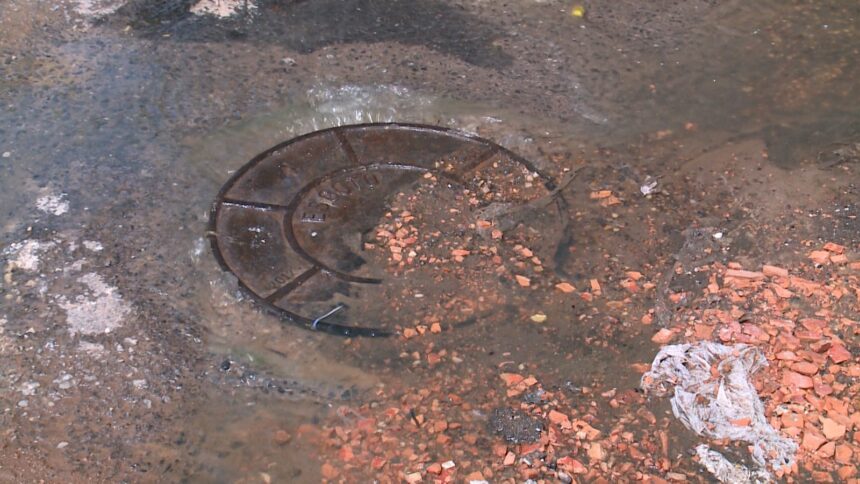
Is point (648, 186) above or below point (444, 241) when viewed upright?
above

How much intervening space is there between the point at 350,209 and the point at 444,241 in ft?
1.43

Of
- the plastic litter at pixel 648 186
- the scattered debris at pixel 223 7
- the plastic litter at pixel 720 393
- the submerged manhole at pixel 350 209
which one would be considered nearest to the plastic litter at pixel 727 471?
the plastic litter at pixel 720 393

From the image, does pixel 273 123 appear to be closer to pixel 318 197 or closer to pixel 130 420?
pixel 318 197

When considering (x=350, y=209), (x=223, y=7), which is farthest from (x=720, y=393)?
(x=223, y=7)

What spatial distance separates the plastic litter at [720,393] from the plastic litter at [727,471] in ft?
0.04

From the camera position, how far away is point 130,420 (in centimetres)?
274

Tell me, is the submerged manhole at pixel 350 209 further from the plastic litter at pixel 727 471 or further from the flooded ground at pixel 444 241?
the plastic litter at pixel 727 471

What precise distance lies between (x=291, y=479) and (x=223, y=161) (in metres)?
1.68

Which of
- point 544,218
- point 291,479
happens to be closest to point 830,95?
point 544,218

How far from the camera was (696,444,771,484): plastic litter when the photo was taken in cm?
257

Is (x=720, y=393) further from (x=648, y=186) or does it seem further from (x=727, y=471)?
(x=648, y=186)

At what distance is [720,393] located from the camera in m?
2.78

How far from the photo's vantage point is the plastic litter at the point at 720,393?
2.65 m

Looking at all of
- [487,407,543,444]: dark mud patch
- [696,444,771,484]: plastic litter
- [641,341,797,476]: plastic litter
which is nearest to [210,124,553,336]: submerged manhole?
[487,407,543,444]: dark mud patch
